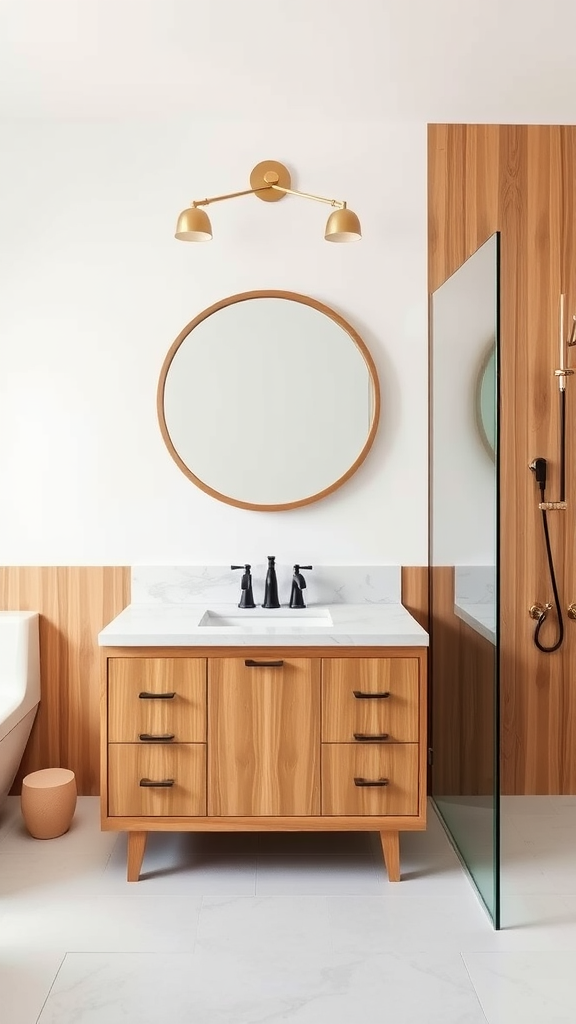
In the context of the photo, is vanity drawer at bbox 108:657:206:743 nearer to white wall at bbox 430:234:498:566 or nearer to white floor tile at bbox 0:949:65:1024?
white floor tile at bbox 0:949:65:1024

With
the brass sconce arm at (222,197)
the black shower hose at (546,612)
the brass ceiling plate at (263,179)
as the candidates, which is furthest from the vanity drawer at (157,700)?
the brass ceiling plate at (263,179)

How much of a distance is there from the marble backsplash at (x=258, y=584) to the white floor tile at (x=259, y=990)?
1.19 metres

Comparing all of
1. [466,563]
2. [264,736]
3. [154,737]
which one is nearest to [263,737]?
[264,736]

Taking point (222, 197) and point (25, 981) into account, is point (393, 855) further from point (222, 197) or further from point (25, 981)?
point (222, 197)

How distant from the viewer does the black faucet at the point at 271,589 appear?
2768 mm

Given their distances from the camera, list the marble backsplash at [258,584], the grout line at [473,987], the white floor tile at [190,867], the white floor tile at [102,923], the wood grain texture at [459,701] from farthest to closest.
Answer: the marble backsplash at [258,584] < the white floor tile at [190,867] < the wood grain texture at [459,701] < the white floor tile at [102,923] < the grout line at [473,987]

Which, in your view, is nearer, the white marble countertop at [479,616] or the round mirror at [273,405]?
the white marble countertop at [479,616]

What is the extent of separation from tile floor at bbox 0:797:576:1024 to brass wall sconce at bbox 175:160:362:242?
195cm

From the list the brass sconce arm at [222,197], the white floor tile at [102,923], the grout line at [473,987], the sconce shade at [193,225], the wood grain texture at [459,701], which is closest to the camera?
the grout line at [473,987]

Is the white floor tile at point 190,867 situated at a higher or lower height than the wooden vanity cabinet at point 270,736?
lower

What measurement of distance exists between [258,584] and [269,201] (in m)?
1.36

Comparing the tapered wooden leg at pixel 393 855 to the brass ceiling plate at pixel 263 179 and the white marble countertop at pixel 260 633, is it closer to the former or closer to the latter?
the white marble countertop at pixel 260 633

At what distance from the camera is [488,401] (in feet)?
6.93

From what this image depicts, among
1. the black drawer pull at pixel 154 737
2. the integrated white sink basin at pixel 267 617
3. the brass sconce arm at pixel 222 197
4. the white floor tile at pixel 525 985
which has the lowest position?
the white floor tile at pixel 525 985
